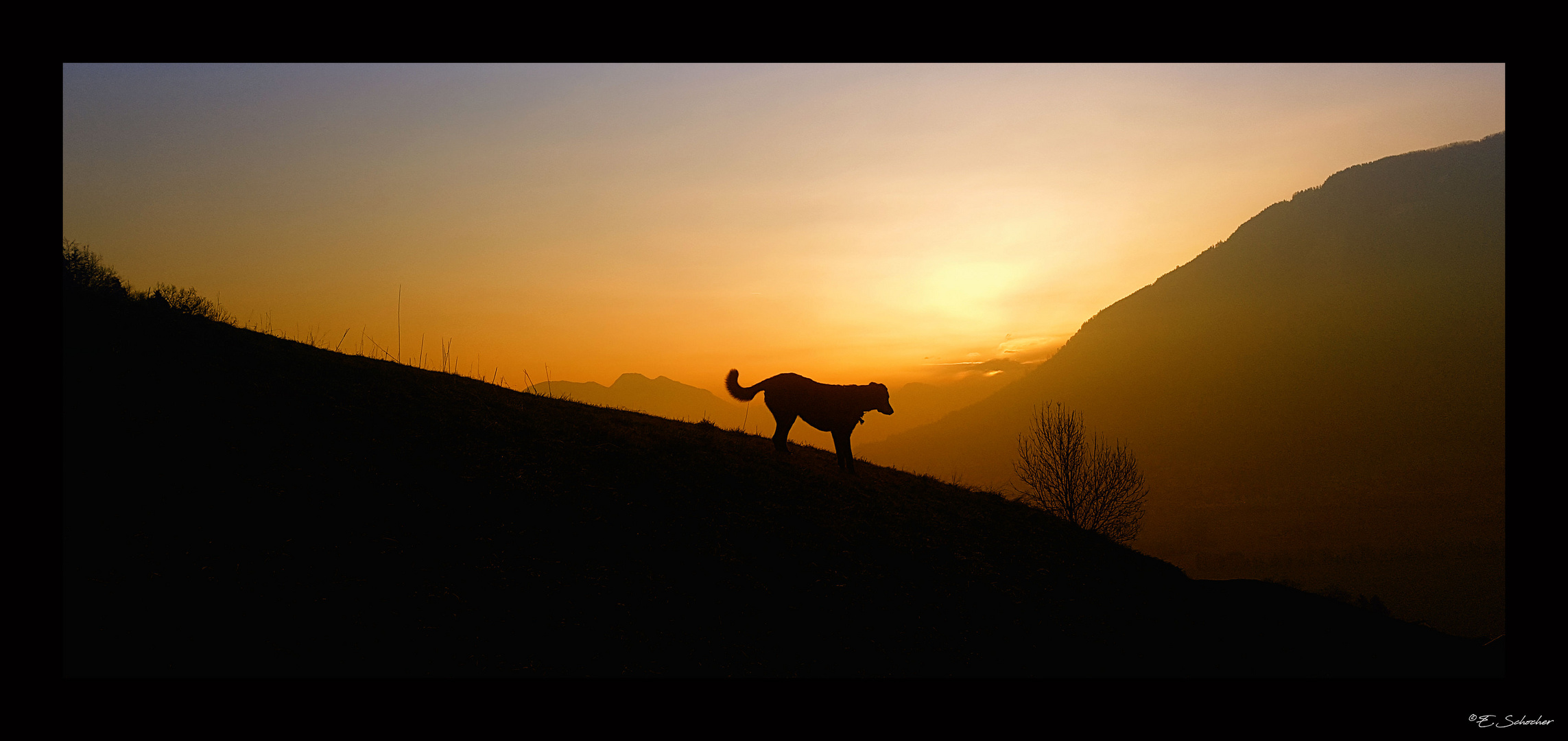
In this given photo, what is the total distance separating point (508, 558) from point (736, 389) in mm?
7544

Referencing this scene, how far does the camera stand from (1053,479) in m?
42.6

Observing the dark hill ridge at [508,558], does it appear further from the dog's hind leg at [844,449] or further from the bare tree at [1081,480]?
the bare tree at [1081,480]

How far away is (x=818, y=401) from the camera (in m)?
16.3

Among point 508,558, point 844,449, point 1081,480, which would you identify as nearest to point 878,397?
point 844,449

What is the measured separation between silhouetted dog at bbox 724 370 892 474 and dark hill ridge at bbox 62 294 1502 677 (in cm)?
103

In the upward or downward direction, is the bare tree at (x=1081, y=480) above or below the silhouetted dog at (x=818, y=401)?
below

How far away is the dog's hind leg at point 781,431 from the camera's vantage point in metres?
16.6

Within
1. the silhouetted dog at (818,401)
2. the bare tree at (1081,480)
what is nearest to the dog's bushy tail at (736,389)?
the silhouetted dog at (818,401)

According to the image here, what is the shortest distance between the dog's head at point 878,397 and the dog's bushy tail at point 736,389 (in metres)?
2.64

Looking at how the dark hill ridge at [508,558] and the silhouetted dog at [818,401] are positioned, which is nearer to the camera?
the dark hill ridge at [508,558]

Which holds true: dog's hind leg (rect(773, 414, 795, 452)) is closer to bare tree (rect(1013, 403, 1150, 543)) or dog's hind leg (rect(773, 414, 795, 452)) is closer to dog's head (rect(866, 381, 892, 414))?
dog's head (rect(866, 381, 892, 414))

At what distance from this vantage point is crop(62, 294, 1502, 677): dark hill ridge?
290 inches
